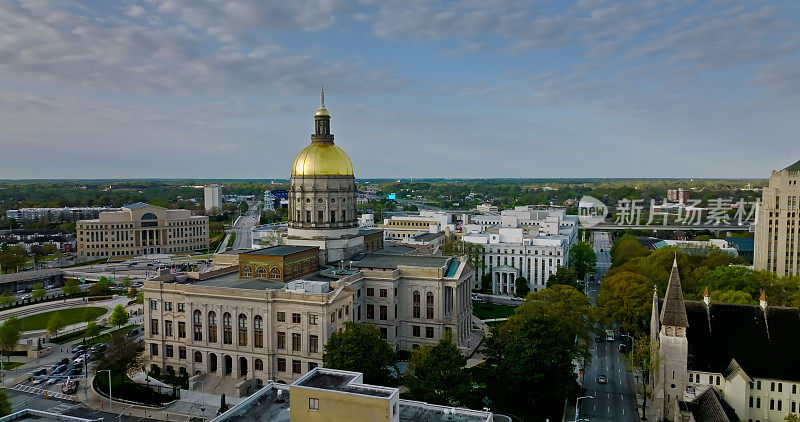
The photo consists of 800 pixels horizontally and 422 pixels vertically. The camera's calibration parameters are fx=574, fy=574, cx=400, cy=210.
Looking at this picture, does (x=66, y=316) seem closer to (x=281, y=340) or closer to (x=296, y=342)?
(x=281, y=340)

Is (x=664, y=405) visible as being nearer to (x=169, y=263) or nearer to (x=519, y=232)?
(x=519, y=232)

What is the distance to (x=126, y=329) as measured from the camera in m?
86.7

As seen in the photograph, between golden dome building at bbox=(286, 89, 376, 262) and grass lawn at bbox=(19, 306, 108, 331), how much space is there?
36.1 m

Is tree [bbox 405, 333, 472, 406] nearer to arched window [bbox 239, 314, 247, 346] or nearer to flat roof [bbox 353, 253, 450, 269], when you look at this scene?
arched window [bbox 239, 314, 247, 346]

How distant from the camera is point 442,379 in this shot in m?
50.2

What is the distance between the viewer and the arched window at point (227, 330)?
67188mm

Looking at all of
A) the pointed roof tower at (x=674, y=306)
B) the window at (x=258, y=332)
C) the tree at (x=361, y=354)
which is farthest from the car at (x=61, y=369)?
the pointed roof tower at (x=674, y=306)

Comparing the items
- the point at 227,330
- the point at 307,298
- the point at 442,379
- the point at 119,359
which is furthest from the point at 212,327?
the point at 442,379

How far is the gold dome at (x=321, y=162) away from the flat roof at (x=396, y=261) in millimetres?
13386

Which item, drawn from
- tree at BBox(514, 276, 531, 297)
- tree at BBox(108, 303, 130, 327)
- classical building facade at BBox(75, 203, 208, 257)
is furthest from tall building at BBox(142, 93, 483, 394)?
classical building facade at BBox(75, 203, 208, 257)

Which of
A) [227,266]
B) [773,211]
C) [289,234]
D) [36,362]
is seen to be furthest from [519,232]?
[36,362]

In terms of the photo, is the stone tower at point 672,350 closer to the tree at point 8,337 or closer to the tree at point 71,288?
the tree at point 8,337

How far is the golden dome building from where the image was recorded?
84.1 metres

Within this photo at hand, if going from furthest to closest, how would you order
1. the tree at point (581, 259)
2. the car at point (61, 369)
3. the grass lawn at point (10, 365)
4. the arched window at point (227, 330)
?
1. the tree at point (581, 259)
2. the grass lawn at point (10, 365)
3. the car at point (61, 369)
4. the arched window at point (227, 330)
